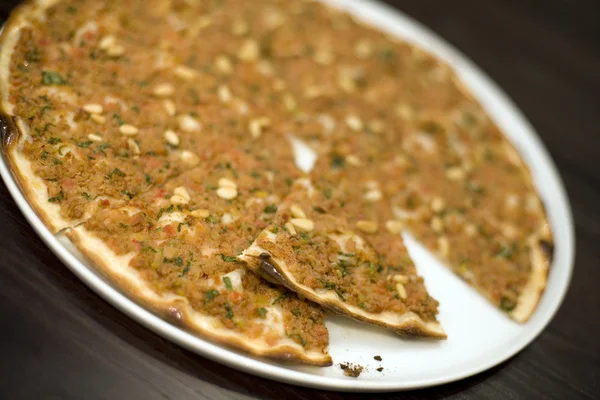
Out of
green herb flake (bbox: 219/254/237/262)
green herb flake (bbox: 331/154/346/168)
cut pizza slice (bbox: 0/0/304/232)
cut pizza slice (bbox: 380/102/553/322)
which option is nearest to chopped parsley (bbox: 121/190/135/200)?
cut pizza slice (bbox: 0/0/304/232)

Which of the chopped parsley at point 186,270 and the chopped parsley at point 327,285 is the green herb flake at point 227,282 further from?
the chopped parsley at point 327,285

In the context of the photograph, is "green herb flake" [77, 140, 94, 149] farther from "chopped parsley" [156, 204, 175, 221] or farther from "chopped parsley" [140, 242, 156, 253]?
"chopped parsley" [140, 242, 156, 253]

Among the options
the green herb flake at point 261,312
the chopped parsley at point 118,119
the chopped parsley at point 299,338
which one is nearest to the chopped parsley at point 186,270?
the green herb flake at point 261,312

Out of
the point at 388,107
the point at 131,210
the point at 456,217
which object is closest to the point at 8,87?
the point at 131,210

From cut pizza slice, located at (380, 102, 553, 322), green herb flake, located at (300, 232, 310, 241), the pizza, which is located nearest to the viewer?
the pizza

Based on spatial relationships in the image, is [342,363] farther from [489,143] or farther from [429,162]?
[489,143]

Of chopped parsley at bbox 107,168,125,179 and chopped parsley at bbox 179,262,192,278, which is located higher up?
chopped parsley at bbox 107,168,125,179

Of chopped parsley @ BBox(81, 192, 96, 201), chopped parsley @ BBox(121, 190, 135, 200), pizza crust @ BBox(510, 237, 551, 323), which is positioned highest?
chopped parsley @ BBox(81, 192, 96, 201)
